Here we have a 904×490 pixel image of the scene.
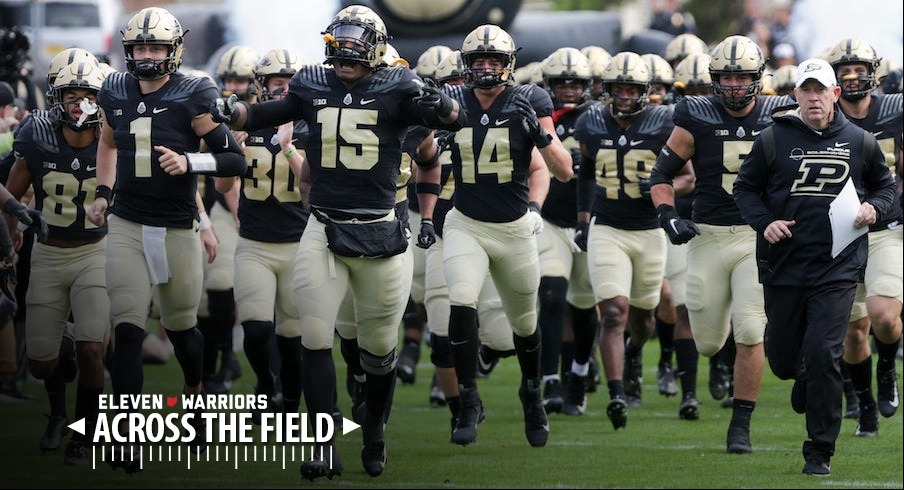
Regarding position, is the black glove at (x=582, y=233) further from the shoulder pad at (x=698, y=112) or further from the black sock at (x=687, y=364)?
the shoulder pad at (x=698, y=112)

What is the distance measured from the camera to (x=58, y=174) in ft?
27.5

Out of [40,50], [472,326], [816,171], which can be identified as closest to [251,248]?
[472,326]

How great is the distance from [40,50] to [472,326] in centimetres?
1582

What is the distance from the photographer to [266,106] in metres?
7.68

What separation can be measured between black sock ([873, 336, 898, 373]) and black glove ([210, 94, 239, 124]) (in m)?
3.84

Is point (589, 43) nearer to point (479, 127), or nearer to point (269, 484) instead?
point (479, 127)

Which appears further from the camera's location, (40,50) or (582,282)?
(40,50)

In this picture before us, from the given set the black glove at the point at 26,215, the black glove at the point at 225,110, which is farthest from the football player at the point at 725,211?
the black glove at the point at 26,215

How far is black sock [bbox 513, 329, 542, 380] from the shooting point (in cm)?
898

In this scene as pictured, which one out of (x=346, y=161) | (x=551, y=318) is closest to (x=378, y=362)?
(x=346, y=161)

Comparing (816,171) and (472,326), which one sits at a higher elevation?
(816,171)

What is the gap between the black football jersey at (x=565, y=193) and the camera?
10.6 m

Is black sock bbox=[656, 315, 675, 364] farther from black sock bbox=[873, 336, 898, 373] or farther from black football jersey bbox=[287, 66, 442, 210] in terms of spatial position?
black football jersey bbox=[287, 66, 442, 210]

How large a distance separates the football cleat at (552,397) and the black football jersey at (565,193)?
1.01 meters
